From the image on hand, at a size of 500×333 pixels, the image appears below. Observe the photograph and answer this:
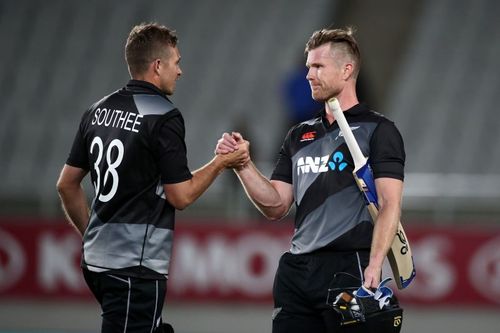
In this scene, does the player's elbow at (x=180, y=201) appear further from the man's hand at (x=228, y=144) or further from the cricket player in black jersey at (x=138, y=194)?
the man's hand at (x=228, y=144)

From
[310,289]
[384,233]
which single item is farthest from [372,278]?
[310,289]

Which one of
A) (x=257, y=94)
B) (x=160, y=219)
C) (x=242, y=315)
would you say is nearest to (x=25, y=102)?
(x=257, y=94)

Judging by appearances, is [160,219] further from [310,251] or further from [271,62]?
[271,62]

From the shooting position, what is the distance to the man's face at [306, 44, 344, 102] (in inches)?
231

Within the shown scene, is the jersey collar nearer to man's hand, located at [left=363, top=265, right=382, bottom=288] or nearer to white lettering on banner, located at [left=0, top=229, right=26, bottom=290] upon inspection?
man's hand, located at [left=363, top=265, right=382, bottom=288]

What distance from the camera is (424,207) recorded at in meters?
11.9

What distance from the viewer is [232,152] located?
6.11 meters

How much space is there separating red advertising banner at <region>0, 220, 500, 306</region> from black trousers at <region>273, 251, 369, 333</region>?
5.33m

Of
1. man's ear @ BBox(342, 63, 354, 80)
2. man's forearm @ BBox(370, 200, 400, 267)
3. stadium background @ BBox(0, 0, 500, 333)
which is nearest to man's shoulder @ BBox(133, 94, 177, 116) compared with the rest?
man's ear @ BBox(342, 63, 354, 80)

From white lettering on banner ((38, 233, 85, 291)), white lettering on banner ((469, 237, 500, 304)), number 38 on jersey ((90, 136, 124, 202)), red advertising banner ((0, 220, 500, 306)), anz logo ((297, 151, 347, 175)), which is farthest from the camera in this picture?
white lettering on banner ((38, 233, 85, 291))

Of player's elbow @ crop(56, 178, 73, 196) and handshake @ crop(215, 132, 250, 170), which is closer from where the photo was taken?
handshake @ crop(215, 132, 250, 170)

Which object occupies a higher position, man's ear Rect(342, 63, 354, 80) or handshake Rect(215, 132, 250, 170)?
man's ear Rect(342, 63, 354, 80)

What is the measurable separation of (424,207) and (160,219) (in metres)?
6.50

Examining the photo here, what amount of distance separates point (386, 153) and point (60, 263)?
6651 mm
